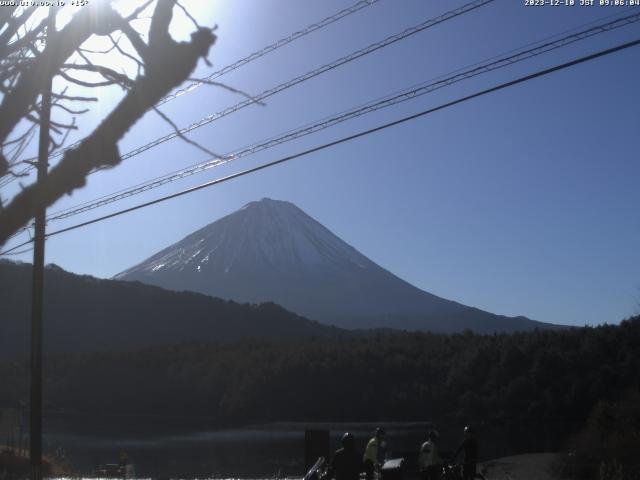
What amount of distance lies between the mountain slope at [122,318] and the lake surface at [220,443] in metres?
24.1

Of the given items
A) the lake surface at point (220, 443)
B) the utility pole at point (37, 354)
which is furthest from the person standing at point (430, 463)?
the lake surface at point (220, 443)

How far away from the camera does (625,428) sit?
2672cm

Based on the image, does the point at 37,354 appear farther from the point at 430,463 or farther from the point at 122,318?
the point at 122,318

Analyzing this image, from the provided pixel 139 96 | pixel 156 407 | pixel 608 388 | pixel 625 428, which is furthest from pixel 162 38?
pixel 156 407

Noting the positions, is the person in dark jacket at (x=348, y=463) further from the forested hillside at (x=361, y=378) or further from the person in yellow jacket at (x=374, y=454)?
the forested hillside at (x=361, y=378)

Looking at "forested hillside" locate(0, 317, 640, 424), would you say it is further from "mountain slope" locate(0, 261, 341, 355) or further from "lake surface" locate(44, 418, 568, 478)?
"mountain slope" locate(0, 261, 341, 355)

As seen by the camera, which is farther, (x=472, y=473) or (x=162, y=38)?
(x=472, y=473)

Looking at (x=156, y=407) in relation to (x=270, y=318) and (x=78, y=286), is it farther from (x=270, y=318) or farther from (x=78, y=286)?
(x=270, y=318)

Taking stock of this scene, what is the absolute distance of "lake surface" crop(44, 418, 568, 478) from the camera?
3456 cm

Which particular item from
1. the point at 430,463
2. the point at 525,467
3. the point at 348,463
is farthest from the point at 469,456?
the point at 525,467

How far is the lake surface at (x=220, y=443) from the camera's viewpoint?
34.6 m

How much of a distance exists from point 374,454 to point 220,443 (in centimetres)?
3698

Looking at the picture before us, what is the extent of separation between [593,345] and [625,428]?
36.4m

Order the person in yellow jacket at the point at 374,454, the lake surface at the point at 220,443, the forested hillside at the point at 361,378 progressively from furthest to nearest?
1. the forested hillside at the point at 361,378
2. the lake surface at the point at 220,443
3. the person in yellow jacket at the point at 374,454
